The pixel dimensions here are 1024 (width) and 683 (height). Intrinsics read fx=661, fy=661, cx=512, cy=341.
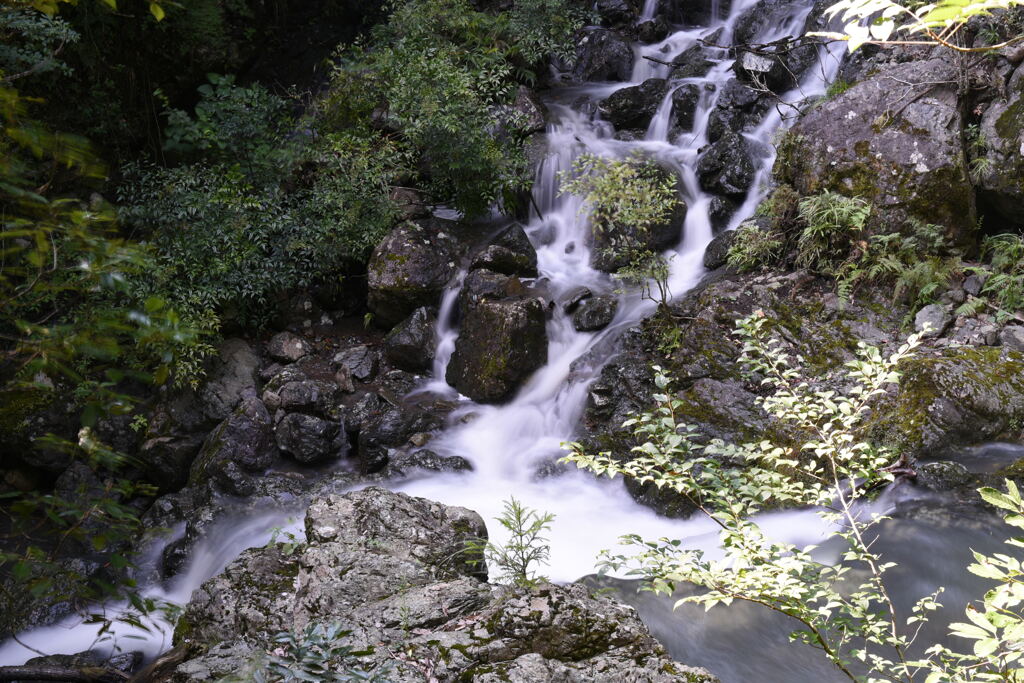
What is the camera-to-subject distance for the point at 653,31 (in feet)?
43.2

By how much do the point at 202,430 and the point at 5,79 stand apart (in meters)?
7.09

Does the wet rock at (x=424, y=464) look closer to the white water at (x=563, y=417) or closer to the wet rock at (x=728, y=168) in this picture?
the white water at (x=563, y=417)

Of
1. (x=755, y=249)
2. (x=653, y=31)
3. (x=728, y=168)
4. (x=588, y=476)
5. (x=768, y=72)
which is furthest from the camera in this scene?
(x=653, y=31)

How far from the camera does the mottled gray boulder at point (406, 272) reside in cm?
897

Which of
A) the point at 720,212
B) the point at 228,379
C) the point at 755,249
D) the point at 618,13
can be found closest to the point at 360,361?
the point at 228,379

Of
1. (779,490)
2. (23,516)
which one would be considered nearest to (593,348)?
(779,490)

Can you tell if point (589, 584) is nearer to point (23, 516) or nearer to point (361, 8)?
point (23, 516)

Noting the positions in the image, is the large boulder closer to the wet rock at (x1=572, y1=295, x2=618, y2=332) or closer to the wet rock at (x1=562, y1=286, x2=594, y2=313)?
the wet rock at (x1=572, y1=295, x2=618, y2=332)

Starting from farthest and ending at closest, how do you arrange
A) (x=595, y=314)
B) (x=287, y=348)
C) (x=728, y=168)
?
(x=728, y=168) < (x=287, y=348) < (x=595, y=314)

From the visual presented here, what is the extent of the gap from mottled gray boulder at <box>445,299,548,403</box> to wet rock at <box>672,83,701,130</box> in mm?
4812

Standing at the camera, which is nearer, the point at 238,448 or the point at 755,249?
the point at 238,448

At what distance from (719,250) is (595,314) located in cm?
185

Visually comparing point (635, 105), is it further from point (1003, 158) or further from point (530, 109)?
point (1003, 158)

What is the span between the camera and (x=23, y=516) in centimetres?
177
